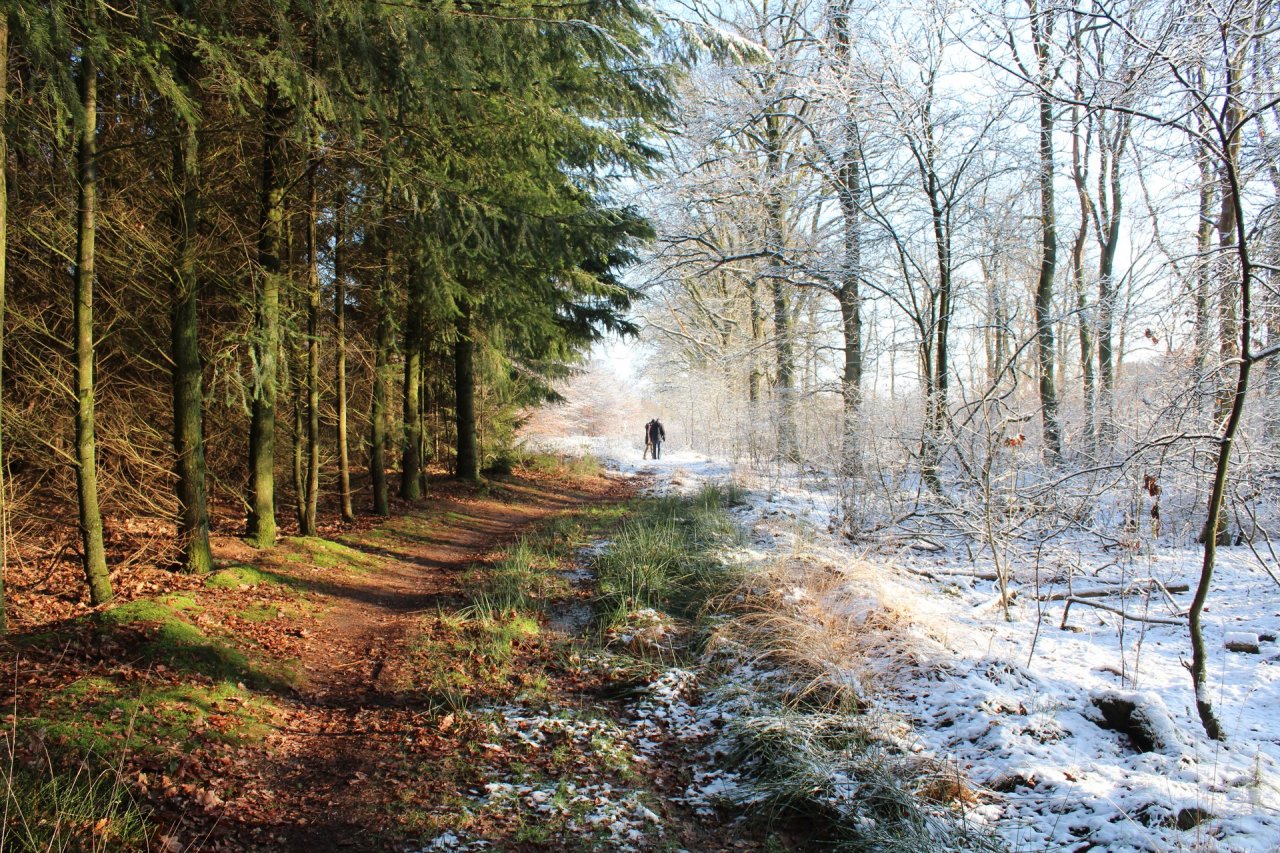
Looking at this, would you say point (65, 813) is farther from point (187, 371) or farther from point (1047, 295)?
point (1047, 295)

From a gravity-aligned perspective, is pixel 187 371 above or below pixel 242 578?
above

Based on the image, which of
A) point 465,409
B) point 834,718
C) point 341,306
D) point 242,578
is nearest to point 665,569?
point 834,718

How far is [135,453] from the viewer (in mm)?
6695

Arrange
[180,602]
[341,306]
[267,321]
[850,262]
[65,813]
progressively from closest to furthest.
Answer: [65,813] → [180,602] → [267,321] → [341,306] → [850,262]

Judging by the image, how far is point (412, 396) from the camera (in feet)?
36.9

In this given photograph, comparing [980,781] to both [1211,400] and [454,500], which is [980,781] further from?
[454,500]

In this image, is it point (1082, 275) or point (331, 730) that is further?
point (1082, 275)

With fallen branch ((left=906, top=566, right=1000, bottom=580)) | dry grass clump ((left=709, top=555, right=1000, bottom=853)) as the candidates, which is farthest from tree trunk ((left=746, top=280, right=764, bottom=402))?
dry grass clump ((left=709, top=555, right=1000, bottom=853))

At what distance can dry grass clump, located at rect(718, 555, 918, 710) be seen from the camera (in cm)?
439

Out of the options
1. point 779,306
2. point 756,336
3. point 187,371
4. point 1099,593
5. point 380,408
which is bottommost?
point 1099,593

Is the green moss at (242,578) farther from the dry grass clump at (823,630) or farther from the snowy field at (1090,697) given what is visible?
the snowy field at (1090,697)

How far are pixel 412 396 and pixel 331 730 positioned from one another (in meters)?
7.84

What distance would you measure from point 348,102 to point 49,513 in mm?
5420

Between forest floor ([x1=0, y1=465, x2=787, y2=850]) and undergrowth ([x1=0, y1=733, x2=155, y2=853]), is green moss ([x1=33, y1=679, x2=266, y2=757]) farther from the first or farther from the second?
undergrowth ([x1=0, y1=733, x2=155, y2=853])
